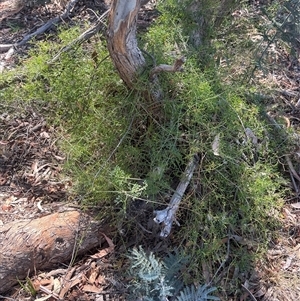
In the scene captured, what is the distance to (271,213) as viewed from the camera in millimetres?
2406

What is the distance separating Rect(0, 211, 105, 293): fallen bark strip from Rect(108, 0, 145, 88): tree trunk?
799mm

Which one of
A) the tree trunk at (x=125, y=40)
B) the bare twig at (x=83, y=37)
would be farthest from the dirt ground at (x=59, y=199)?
the tree trunk at (x=125, y=40)

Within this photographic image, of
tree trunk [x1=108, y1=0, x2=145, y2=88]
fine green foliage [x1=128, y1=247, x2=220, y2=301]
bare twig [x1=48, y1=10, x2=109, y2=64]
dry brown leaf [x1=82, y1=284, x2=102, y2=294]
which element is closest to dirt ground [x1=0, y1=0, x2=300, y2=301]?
dry brown leaf [x1=82, y1=284, x2=102, y2=294]

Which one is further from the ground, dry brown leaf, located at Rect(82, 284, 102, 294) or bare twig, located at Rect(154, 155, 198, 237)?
bare twig, located at Rect(154, 155, 198, 237)

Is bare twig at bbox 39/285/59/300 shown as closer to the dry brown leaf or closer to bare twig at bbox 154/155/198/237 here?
the dry brown leaf

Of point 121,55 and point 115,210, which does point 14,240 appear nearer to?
point 115,210

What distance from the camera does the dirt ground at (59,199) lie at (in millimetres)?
2221

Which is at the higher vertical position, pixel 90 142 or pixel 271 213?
pixel 90 142

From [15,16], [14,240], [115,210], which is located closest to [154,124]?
[115,210]

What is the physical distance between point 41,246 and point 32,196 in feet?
1.48

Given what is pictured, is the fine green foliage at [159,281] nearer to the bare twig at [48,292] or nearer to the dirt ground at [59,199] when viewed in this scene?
the dirt ground at [59,199]

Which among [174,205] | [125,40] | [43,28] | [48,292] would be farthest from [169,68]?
[43,28]

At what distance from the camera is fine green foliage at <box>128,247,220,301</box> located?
76.7 inches

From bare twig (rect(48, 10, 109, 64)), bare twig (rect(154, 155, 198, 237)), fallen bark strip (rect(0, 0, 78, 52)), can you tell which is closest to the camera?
bare twig (rect(154, 155, 198, 237))
